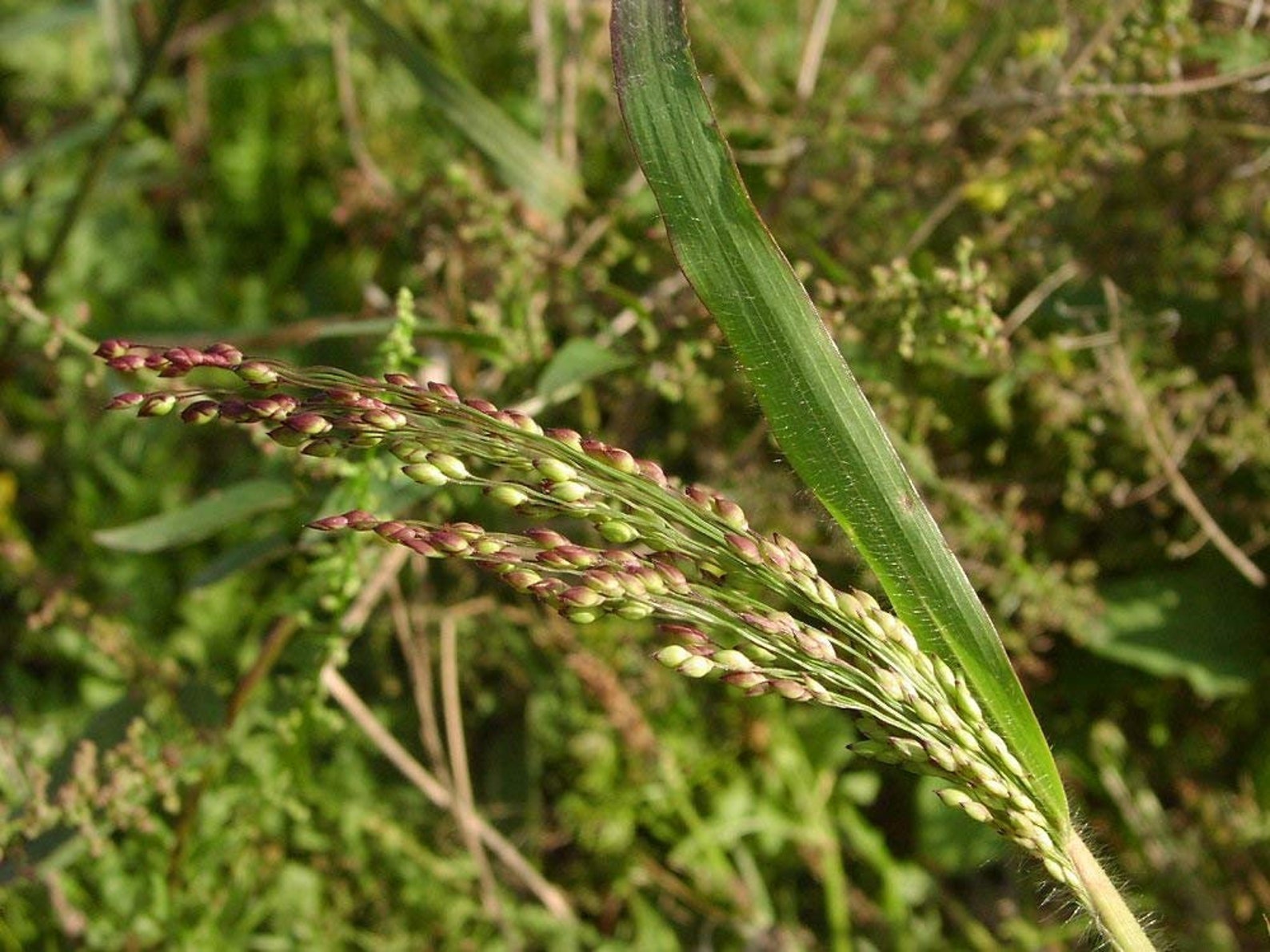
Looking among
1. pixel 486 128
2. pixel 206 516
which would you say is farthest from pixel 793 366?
pixel 486 128

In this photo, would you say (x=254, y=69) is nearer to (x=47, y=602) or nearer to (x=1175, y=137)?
(x=47, y=602)

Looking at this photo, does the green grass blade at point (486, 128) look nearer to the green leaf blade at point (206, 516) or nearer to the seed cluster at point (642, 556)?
the green leaf blade at point (206, 516)

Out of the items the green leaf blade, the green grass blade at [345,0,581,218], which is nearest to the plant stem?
the green leaf blade

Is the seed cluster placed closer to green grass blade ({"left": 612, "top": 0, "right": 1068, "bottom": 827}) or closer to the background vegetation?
green grass blade ({"left": 612, "top": 0, "right": 1068, "bottom": 827})

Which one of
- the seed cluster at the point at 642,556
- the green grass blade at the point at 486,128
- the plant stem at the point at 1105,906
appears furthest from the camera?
the green grass blade at the point at 486,128

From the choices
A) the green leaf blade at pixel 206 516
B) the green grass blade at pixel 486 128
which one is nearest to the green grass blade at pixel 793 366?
the green leaf blade at pixel 206 516
